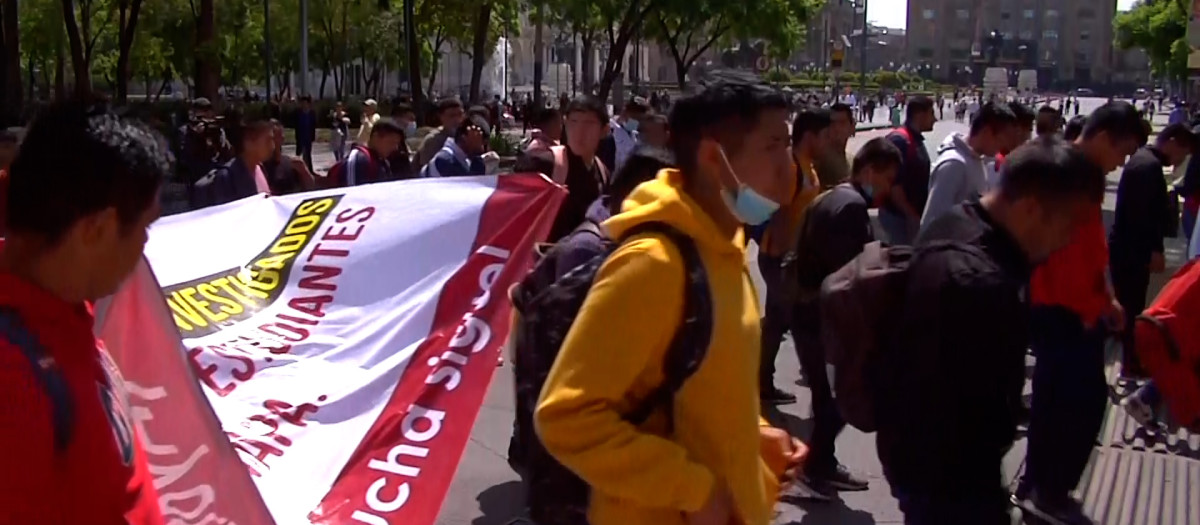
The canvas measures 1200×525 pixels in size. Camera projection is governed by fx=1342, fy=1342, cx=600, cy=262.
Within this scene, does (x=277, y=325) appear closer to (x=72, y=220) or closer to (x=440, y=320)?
(x=440, y=320)

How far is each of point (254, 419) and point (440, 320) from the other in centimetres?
76

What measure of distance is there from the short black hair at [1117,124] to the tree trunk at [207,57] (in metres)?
24.5

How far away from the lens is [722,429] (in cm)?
242

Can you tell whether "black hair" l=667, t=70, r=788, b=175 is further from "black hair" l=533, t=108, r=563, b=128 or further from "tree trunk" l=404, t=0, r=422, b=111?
"tree trunk" l=404, t=0, r=422, b=111

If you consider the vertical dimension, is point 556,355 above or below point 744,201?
below

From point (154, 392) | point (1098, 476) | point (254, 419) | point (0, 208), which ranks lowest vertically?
point (1098, 476)

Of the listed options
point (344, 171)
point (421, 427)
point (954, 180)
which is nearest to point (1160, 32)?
point (344, 171)

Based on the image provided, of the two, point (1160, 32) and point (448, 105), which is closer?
point (448, 105)

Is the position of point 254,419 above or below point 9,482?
below

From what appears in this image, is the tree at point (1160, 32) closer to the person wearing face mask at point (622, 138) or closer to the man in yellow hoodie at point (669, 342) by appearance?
the person wearing face mask at point (622, 138)

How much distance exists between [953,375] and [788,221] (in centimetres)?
379

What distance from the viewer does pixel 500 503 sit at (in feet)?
19.6

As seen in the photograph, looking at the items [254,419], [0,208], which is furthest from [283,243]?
[0,208]

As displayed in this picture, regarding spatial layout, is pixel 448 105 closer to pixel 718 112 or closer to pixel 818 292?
pixel 818 292
